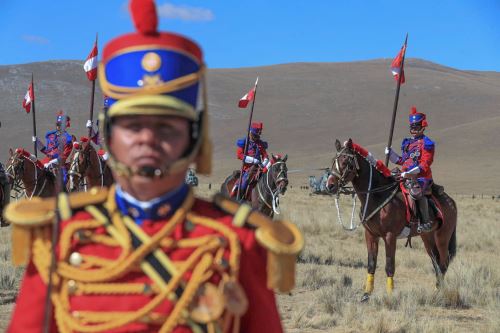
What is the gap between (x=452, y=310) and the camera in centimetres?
1134

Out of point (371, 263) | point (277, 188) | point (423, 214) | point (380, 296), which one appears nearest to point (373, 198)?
point (423, 214)

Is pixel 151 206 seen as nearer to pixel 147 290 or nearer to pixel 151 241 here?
pixel 151 241

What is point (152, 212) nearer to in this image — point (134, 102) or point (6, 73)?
point (134, 102)

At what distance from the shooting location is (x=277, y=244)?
2.39 metres

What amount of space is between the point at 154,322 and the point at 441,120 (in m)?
101

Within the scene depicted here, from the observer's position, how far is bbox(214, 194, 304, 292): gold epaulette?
94.4 inches

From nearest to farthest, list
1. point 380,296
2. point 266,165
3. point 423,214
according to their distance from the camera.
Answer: point 380,296 → point 423,214 → point 266,165

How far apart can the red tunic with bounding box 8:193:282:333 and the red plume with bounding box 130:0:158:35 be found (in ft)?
1.97

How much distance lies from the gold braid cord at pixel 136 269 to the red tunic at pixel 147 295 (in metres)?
0.01

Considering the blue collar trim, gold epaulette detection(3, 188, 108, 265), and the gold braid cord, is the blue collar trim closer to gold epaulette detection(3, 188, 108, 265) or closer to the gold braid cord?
the gold braid cord

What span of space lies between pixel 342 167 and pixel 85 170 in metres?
5.01

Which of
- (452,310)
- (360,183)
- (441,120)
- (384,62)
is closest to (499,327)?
(452,310)

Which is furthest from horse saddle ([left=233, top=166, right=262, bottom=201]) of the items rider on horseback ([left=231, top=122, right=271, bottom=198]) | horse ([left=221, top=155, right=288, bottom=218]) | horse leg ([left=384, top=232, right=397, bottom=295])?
horse leg ([left=384, top=232, right=397, bottom=295])

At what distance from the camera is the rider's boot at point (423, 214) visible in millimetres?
12180
